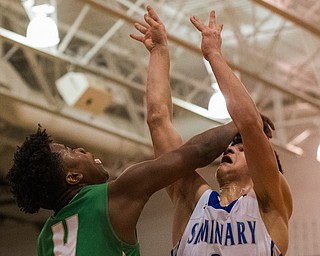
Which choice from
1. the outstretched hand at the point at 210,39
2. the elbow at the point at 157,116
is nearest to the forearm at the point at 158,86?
the elbow at the point at 157,116

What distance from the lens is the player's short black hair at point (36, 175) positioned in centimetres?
357

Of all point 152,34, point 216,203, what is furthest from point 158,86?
point 216,203

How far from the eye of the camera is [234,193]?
13.2ft

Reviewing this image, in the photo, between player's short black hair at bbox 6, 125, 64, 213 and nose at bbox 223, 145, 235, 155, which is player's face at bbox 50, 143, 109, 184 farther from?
nose at bbox 223, 145, 235, 155

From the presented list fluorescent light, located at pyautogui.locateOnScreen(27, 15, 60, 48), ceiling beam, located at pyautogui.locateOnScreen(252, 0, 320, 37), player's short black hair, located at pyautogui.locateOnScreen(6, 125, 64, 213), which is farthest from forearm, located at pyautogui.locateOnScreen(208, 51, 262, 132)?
fluorescent light, located at pyautogui.locateOnScreen(27, 15, 60, 48)

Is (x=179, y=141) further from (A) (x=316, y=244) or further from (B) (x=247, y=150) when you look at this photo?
(A) (x=316, y=244)

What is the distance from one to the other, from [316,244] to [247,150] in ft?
23.0

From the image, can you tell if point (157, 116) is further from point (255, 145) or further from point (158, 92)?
point (255, 145)

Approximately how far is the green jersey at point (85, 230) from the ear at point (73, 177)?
0.18ft

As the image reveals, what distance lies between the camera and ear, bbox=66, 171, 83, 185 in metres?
3.63

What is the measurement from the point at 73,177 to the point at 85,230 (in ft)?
0.84

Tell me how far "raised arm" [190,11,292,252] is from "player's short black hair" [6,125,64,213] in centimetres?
78

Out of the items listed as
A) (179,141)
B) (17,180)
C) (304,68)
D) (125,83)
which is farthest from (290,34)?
(17,180)

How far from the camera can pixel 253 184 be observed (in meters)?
3.88
